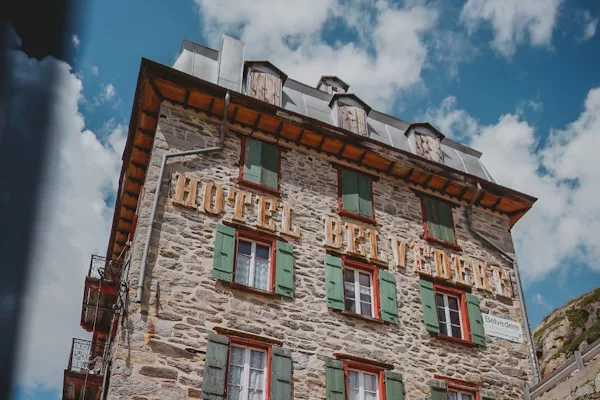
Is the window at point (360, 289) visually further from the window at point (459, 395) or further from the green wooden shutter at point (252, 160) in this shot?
the green wooden shutter at point (252, 160)

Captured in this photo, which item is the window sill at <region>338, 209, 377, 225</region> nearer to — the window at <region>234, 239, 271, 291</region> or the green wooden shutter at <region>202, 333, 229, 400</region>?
the window at <region>234, 239, 271, 291</region>

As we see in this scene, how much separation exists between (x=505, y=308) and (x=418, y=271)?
2.70 metres

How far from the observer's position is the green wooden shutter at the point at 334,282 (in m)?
13.0

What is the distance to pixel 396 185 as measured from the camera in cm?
1620

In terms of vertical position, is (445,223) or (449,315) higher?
(445,223)

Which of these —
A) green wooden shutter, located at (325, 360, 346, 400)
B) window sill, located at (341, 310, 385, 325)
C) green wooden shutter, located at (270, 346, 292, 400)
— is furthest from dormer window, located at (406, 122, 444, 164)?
green wooden shutter, located at (270, 346, 292, 400)

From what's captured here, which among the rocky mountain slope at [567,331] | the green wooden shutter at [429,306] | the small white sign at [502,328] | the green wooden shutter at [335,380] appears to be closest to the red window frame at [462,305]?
the green wooden shutter at [429,306]

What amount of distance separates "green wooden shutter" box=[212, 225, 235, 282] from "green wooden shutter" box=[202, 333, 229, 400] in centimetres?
127

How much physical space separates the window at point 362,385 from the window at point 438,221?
14.1 feet

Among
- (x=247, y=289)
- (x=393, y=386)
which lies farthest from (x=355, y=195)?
(x=393, y=386)

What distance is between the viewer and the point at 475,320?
14633mm

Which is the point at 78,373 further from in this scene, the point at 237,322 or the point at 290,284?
the point at 290,284

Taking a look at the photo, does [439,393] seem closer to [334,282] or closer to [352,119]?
[334,282]

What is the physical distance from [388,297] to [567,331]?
14.1 m
